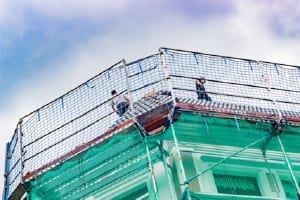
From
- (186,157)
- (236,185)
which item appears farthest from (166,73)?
(236,185)

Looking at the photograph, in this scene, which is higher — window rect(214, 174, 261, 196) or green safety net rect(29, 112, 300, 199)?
green safety net rect(29, 112, 300, 199)

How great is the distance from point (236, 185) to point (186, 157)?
3.46 feet

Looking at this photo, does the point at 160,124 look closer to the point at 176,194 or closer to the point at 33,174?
the point at 176,194

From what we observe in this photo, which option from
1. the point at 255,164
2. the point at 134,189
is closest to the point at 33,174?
the point at 134,189

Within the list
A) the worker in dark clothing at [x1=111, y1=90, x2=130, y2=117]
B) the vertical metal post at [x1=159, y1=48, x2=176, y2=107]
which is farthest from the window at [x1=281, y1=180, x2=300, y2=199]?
the worker in dark clothing at [x1=111, y1=90, x2=130, y2=117]

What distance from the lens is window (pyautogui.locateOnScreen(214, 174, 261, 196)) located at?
10141 mm

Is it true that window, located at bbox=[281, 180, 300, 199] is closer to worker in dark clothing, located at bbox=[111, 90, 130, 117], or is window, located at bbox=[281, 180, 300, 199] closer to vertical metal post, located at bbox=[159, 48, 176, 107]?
vertical metal post, located at bbox=[159, 48, 176, 107]

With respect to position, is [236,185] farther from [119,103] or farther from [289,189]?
[119,103]

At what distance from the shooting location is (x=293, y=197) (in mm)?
10469

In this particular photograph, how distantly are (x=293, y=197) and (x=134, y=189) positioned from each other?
2.82 m

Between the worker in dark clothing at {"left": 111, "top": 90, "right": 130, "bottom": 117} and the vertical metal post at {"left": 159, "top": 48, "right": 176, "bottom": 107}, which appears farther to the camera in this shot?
the worker in dark clothing at {"left": 111, "top": 90, "right": 130, "bottom": 117}

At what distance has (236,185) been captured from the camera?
10.3m

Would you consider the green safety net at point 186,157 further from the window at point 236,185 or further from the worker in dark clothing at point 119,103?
the worker in dark clothing at point 119,103

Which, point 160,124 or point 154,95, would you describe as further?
point 154,95
